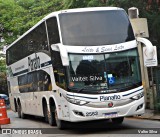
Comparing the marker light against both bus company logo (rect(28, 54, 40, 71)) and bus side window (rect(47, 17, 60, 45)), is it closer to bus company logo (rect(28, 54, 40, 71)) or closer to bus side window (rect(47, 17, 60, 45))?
bus side window (rect(47, 17, 60, 45))

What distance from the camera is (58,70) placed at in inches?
531

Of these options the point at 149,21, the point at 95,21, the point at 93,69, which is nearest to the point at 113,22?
the point at 95,21

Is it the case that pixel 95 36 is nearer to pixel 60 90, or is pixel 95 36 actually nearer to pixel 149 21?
pixel 60 90

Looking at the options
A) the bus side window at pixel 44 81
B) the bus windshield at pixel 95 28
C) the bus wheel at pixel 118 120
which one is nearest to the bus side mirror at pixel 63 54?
the bus windshield at pixel 95 28

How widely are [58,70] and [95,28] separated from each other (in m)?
1.87

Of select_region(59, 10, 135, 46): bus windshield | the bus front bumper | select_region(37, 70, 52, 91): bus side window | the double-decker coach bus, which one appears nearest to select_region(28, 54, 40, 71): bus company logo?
select_region(37, 70, 52, 91): bus side window

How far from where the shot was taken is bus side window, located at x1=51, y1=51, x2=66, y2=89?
13.0 m

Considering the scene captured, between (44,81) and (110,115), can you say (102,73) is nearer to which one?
(110,115)

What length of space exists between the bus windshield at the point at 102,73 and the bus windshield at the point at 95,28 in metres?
0.48

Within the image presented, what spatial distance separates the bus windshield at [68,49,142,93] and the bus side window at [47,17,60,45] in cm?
111

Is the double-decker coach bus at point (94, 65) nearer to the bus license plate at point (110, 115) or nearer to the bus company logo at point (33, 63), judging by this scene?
the bus license plate at point (110, 115)

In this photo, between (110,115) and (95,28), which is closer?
(110,115)

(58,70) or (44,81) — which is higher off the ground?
(58,70)

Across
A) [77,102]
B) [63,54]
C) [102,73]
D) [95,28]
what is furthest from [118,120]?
[63,54]
